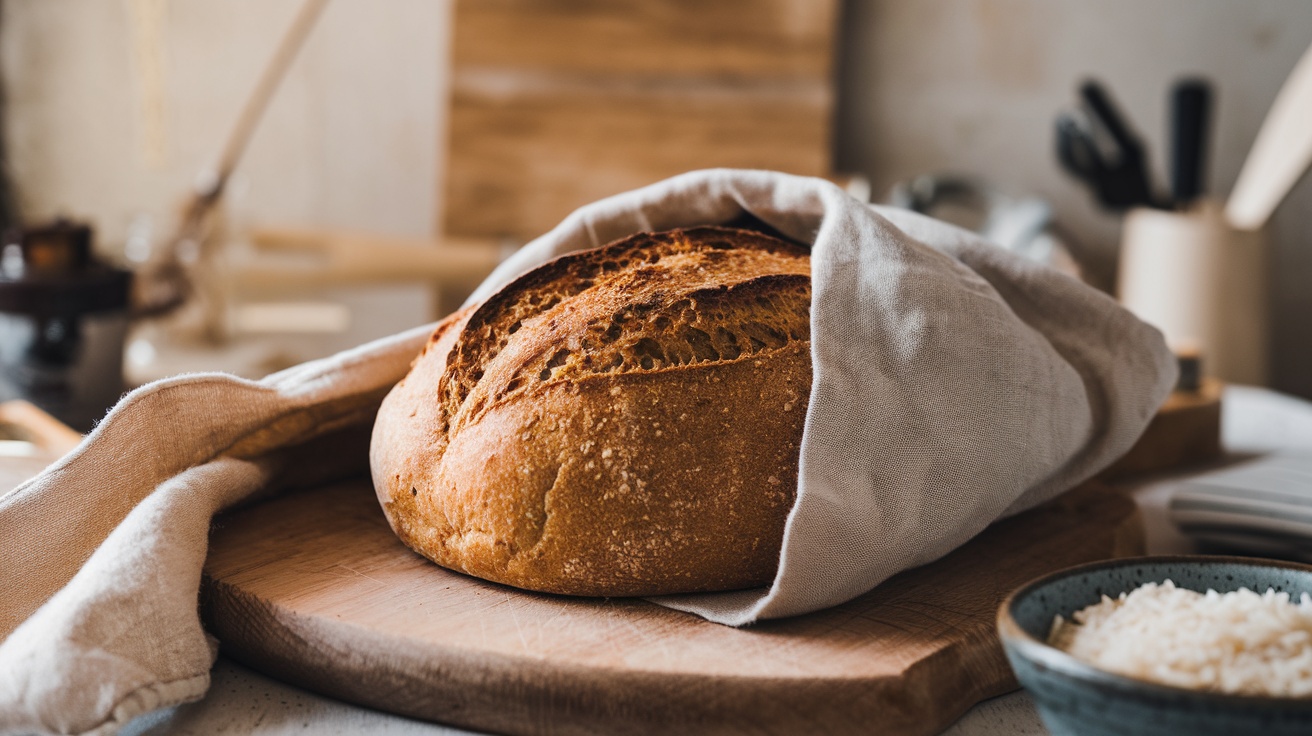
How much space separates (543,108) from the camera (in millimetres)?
2113

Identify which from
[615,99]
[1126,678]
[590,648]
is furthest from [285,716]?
[615,99]

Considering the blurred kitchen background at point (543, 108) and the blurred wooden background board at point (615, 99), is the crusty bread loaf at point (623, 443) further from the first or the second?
the blurred wooden background board at point (615, 99)

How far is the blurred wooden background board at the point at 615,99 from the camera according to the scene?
6.77 ft

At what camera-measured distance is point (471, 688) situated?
0.60m

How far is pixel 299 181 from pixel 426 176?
27 centimetres

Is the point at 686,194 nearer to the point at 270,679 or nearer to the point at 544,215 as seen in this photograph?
the point at 270,679

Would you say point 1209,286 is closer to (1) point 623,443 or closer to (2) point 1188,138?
(2) point 1188,138

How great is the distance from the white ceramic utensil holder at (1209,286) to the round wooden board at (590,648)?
1.08m

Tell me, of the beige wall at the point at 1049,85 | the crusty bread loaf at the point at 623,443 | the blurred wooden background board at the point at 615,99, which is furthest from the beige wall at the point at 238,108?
the crusty bread loaf at the point at 623,443

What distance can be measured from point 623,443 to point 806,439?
0.11 m

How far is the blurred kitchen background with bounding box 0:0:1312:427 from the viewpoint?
81.8 inches

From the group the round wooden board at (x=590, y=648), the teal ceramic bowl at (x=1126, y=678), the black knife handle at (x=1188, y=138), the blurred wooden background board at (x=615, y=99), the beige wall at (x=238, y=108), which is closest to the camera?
the teal ceramic bowl at (x=1126, y=678)

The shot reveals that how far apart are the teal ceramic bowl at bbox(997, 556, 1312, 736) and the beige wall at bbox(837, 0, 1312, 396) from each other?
1.71 meters

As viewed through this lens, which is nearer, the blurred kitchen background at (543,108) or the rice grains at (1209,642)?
the rice grains at (1209,642)
